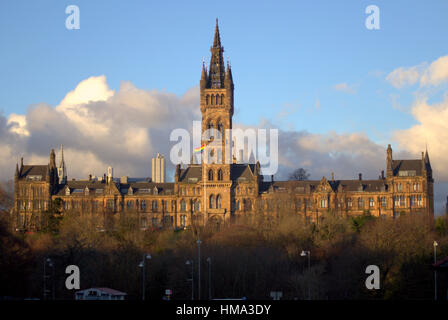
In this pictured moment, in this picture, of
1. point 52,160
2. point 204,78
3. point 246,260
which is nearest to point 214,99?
point 204,78

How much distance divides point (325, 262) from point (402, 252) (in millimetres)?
10155

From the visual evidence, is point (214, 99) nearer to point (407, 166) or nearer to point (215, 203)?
point (215, 203)

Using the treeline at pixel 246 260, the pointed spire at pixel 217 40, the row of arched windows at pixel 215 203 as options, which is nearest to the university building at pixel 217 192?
the row of arched windows at pixel 215 203

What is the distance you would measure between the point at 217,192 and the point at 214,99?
22.4 m

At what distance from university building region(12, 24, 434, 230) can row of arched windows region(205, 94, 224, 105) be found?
222 mm

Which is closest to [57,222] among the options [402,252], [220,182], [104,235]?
[104,235]

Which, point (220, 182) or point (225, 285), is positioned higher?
point (220, 182)

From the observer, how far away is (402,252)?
9350cm

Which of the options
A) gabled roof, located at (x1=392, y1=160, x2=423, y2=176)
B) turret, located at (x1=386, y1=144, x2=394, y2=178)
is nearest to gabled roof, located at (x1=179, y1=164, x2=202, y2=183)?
turret, located at (x1=386, y1=144, x2=394, y2=178)

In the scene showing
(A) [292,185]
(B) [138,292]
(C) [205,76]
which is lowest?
(B) [138,292]

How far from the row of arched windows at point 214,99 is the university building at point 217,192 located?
0.22 metres

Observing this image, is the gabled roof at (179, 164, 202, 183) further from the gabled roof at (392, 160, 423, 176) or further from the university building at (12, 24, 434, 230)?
the gabled roof at (392, 160, 423, 176)

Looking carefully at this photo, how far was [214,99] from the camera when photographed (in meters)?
170

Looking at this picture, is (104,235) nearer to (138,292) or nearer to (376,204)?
(138,292)
